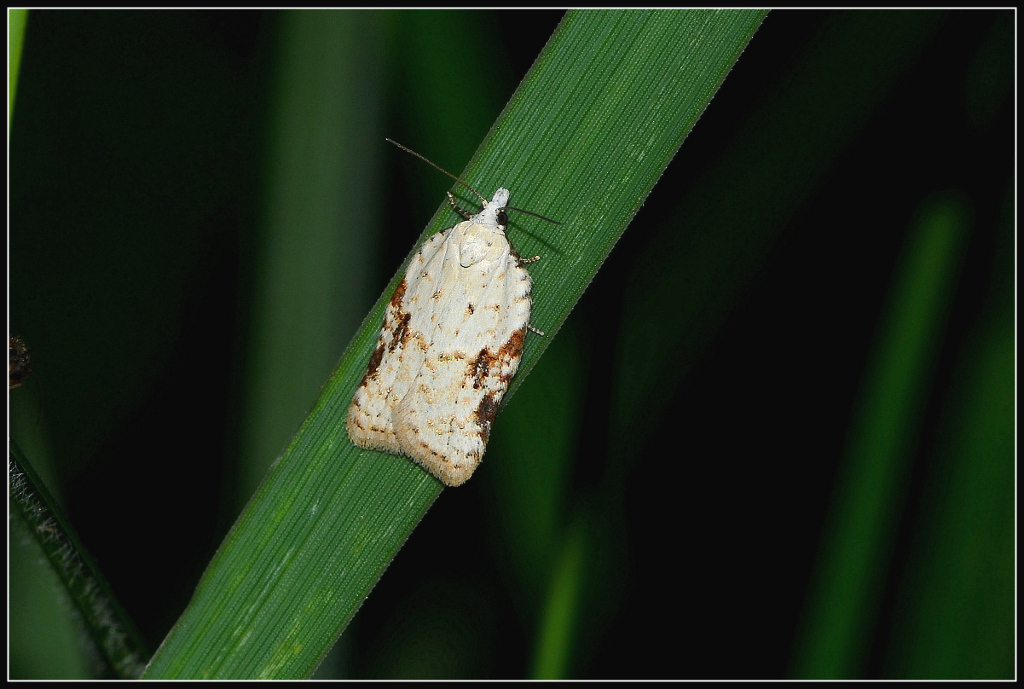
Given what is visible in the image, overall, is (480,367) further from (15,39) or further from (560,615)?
(15,39)

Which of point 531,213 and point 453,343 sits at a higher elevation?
point 531,213

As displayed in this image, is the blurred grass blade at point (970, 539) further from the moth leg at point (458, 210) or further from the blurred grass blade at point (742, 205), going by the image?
the moth leg at point (458, 210)

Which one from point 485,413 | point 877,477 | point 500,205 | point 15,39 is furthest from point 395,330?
point 877,477

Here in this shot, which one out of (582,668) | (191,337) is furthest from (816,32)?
(191,337)

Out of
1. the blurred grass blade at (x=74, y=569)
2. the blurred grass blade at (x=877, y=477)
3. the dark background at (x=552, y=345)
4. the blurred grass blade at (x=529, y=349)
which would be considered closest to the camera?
the blurred grass blade at (x=74, y=569)

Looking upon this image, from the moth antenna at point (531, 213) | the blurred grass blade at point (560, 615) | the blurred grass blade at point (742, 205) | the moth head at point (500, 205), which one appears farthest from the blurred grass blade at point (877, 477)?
the moth head at point (500, 205)

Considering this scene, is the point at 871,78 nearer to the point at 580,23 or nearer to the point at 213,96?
the point at 580,23
